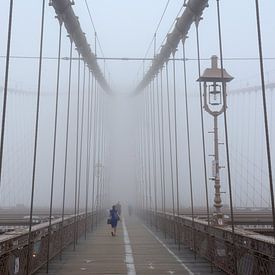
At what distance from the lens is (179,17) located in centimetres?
1140

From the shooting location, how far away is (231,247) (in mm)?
6758

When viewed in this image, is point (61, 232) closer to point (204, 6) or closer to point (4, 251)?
point (4, 251)

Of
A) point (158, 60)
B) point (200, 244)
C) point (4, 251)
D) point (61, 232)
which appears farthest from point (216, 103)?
point (4, 251)

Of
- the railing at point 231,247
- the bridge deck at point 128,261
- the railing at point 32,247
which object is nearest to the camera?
the railing at point 231,247

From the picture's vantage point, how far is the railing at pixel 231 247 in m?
5.30

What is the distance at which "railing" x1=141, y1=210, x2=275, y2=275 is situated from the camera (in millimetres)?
5297

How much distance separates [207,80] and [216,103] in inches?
25.1

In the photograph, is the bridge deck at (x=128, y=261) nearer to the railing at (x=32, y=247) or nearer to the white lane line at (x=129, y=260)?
the white lane line at (x=129, y=260)

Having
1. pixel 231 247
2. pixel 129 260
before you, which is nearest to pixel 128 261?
pixel 129 260

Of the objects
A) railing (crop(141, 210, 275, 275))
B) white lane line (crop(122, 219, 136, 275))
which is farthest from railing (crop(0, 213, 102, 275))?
railing (crop(141, 210, 275, 275))

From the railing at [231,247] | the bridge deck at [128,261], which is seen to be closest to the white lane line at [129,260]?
the bridge deck at [128,261]

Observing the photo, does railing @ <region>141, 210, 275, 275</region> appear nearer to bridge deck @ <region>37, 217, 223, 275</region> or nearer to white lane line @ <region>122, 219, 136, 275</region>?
bridge deck @ <region>37, 217, 223, 275</region>

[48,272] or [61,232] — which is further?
[61,232]

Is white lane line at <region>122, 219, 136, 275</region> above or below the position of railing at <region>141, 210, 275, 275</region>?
below
